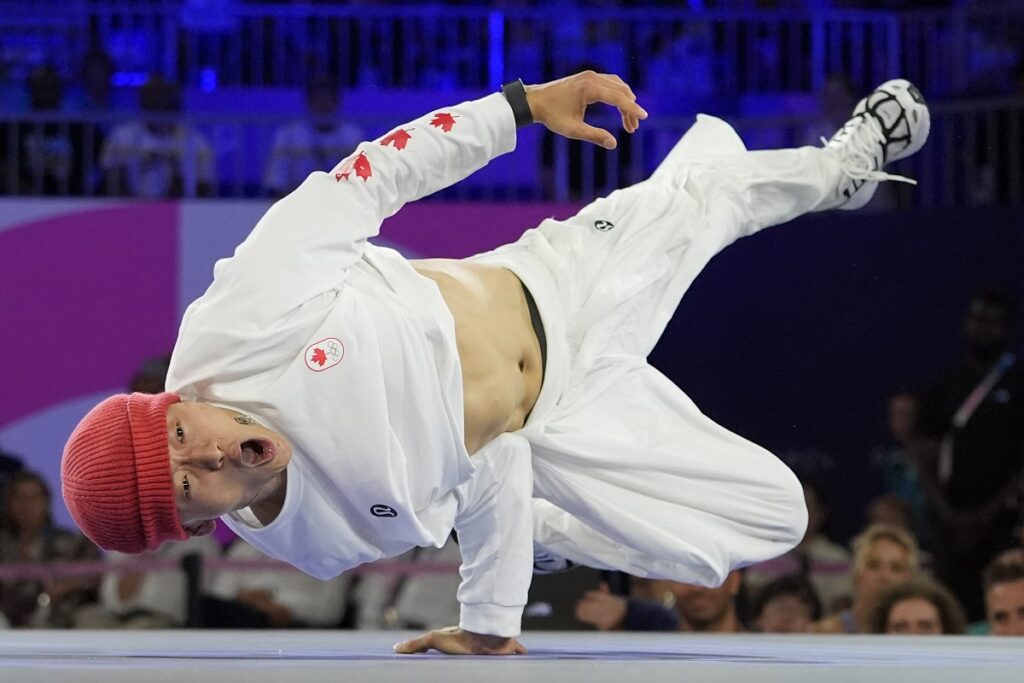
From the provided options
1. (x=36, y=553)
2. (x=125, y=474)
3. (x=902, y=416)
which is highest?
(x=125, y=474)

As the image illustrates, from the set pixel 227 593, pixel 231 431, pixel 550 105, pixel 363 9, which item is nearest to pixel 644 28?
pixel 363 9

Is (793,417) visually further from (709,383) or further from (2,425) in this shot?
(2,425)

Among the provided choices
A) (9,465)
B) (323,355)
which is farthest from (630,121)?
(9,465)

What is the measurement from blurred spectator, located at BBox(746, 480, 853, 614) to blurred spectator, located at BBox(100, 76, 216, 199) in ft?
9.27

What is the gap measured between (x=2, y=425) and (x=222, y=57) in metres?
2.28

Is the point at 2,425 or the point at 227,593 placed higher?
the point at 2,425

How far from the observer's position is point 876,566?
4.25 meters

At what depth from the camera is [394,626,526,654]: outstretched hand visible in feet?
8.71

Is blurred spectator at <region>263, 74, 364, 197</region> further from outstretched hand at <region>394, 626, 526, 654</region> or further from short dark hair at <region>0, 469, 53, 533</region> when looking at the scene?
outstretched hand at <region>394, 626, 526, 654</region>

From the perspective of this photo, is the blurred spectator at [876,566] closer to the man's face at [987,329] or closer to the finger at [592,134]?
the man's face at [987,329]

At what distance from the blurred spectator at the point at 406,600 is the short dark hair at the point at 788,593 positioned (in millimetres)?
1003

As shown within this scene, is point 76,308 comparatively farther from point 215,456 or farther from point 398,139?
point 215,456

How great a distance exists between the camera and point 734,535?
282 cm

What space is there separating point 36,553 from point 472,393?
292 cm
